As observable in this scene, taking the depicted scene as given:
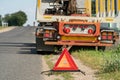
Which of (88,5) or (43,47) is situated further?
(88,5)

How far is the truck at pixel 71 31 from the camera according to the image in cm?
1725

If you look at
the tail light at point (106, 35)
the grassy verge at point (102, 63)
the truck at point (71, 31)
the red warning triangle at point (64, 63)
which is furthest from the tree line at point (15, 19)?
the red warning triangle at point (64, 63)

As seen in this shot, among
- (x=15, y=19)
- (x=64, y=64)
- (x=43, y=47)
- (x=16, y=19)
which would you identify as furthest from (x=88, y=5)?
(x=15, y=19)

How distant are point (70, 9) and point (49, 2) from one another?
3.41ft

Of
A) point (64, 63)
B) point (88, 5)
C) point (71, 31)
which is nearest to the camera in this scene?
point (64, 63)

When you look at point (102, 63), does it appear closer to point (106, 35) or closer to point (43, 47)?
point (106, 35)

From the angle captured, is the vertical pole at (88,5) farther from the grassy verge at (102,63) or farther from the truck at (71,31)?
the grassy verge at (102,63)

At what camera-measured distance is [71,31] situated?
17297 millimetres

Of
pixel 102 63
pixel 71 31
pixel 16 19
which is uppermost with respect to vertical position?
pixel 16 19

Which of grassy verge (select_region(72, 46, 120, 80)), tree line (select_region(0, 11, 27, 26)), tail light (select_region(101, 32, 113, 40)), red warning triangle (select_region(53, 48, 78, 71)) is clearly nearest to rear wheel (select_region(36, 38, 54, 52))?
grassy verge (select_region(72, 46, 120, 80))

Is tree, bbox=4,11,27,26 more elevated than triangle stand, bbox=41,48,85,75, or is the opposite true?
tree, bbox=4,11,27,26

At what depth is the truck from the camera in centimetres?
1725

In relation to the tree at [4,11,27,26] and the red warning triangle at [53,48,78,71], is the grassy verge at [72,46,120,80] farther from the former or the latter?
the tree at [4,11,27,26]

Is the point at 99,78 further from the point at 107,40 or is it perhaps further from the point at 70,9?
the point at 70,9
